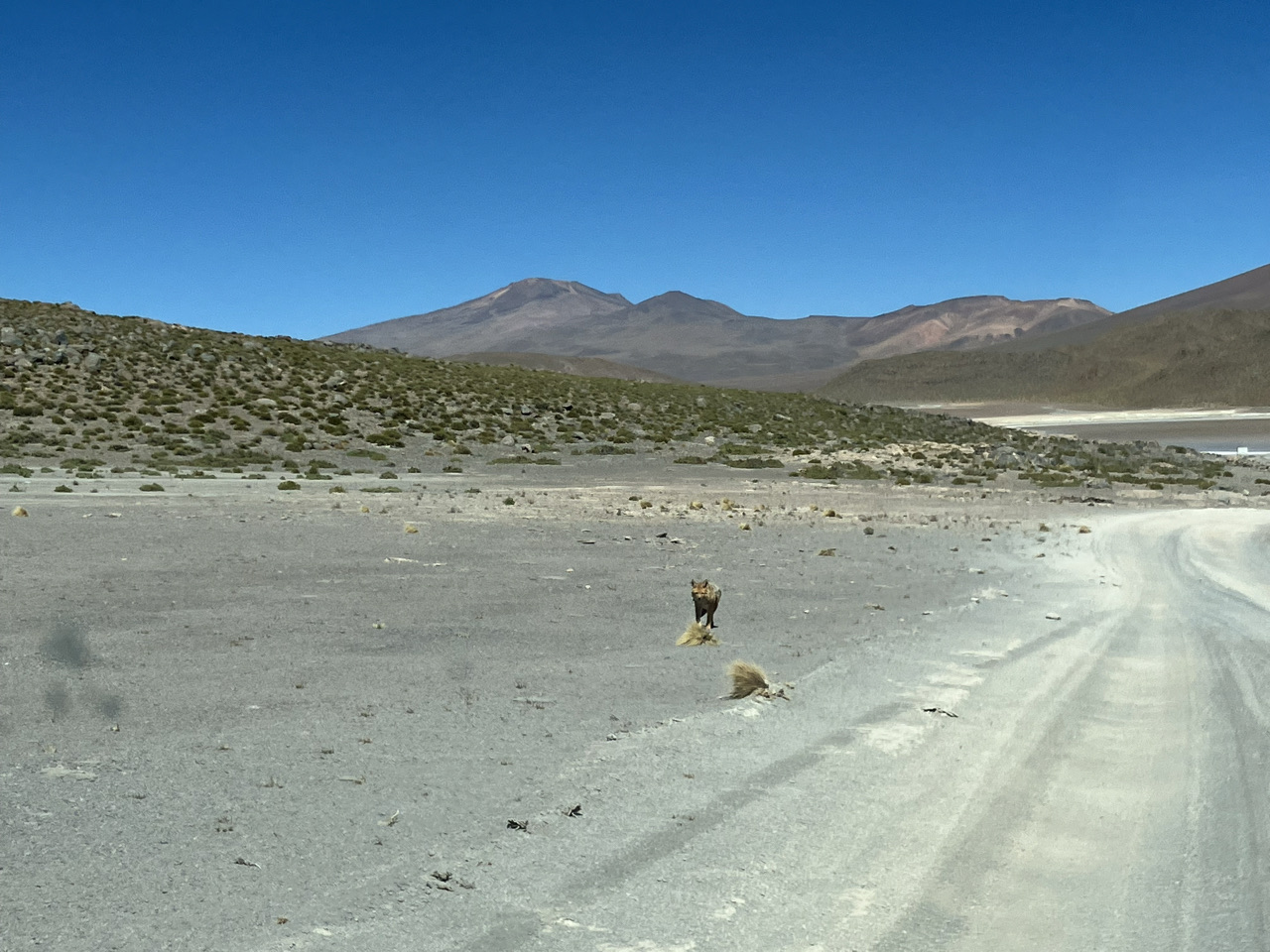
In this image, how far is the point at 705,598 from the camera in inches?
404

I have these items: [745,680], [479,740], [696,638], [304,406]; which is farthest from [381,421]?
[479,740]

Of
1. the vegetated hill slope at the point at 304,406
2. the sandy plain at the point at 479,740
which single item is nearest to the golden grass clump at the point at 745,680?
the sandy plain at the point at 479,740

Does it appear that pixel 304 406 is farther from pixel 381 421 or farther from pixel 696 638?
pixel 696 638

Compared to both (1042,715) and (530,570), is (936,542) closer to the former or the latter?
(530,570)

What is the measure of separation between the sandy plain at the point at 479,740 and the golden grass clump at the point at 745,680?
0.66 ft

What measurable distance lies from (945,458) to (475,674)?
140 feet

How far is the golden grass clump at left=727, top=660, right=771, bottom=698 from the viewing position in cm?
791

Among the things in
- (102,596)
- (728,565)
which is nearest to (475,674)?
(102,596)

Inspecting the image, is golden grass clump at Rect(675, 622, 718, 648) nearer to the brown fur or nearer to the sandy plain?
the sandy plain

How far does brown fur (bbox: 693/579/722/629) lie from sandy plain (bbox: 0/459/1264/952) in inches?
13.8

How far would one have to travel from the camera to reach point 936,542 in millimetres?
19484

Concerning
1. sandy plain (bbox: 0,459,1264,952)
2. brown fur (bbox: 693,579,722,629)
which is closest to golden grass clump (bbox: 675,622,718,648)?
sandy plain (bbox: 0,459,1264,952)

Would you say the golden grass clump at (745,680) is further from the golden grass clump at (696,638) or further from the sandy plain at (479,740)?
the golden grass clump at (696,638)

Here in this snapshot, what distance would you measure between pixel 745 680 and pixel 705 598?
7.64ft
